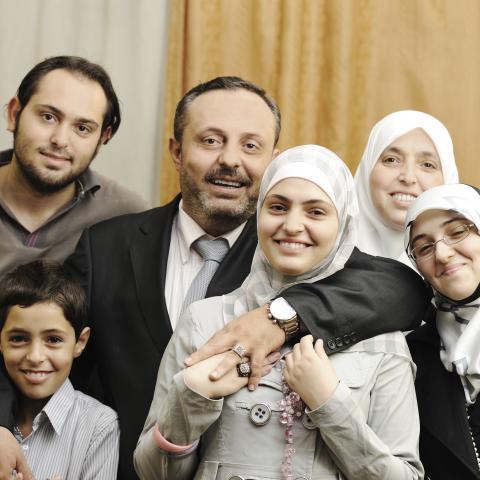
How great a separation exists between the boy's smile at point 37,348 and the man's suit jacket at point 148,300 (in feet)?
0.51

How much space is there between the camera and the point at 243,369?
182cm

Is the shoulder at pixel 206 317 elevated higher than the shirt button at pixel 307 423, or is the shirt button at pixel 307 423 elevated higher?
the shoulder at pixel 206 317

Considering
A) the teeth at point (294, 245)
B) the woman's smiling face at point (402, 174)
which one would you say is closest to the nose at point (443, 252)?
the teeth at point (294, 245)

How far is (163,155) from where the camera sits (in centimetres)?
373

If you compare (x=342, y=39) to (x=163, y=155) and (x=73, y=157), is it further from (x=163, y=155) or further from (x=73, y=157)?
(x=73, y=157)

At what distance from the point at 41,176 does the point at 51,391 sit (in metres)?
0.75

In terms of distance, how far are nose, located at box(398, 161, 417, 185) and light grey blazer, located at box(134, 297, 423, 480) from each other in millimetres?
807

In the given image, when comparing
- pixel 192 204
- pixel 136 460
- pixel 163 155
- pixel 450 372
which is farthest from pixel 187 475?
pixel 163 155

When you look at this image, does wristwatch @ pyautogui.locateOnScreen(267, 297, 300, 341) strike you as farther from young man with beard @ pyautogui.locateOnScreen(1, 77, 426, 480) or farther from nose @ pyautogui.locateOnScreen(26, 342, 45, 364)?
nose @ pyautogui.locateOnScreen(26, 342, 45, 364)

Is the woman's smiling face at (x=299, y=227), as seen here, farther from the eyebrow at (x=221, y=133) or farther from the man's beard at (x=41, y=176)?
the man's beard at (x=41, y=176)

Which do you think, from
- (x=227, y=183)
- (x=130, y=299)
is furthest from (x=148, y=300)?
(x=227, y=183)

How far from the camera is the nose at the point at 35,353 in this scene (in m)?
2.19

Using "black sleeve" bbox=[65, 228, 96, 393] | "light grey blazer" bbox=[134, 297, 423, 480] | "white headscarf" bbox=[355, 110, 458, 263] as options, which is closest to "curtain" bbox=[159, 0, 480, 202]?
"white headscarf" bbox=[355, 110, 458, 263]

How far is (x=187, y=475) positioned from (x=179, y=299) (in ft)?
2.18
